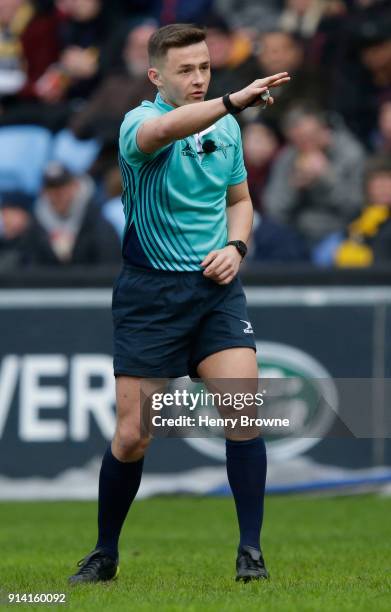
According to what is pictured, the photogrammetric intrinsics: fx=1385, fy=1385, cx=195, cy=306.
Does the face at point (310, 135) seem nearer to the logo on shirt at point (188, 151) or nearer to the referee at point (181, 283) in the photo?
the referee at point (181, 283)

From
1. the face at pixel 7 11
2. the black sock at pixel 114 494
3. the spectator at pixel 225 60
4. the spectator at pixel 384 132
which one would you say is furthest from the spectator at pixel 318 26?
the black sock at pixel 114 494

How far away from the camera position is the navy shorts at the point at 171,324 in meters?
5.36

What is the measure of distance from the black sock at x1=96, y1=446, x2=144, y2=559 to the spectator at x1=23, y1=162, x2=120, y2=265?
205 inches

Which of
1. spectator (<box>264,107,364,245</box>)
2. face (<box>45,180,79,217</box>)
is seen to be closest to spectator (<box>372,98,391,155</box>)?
spectator (<box>264,107,364,245</box>)

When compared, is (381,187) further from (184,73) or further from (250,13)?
(184,73)

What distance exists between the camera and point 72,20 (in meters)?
14.3

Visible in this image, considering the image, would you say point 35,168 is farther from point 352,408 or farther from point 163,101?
point 163,101

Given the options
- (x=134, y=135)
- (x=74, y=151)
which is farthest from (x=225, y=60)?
(x=134, y=135)

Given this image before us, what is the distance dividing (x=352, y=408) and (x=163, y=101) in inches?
199

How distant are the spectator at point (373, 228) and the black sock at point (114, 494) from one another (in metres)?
5.12

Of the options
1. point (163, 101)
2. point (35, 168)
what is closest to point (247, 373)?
point (163, 101)

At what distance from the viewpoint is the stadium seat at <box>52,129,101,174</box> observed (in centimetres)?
1292

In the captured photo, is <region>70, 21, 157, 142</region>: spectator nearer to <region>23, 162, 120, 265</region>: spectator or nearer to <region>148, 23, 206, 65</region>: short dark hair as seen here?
<region>23, 162, 120, 265</region>: spectator

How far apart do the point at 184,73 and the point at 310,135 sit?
6.41 m
